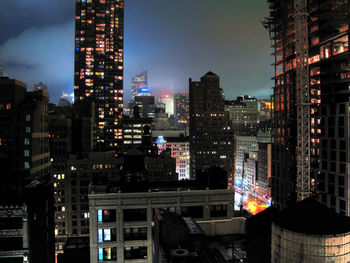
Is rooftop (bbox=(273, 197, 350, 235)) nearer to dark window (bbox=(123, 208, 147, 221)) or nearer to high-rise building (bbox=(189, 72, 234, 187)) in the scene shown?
dark window (bbox=(123, 208, 147, 221))

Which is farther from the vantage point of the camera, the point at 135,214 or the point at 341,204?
the point at 341,204

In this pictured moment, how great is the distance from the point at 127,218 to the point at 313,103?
174 ft

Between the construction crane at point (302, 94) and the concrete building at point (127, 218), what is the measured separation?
30.4 m

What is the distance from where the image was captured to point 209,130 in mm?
174000

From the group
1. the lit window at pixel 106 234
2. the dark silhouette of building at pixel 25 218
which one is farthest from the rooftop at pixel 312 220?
the dark silhouette of building at pixel 25 218

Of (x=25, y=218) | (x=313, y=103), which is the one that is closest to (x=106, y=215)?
(x=25, y=218)

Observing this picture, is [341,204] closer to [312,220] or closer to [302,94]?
[302,94]

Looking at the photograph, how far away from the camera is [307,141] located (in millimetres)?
70812

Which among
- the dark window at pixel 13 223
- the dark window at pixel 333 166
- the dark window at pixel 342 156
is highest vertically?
the dark window at pixel 342 156

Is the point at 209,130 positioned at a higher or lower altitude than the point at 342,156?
higher

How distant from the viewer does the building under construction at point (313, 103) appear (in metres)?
60.2

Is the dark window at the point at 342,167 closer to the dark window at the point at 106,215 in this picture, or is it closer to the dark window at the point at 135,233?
the dark window at the point at 135,233

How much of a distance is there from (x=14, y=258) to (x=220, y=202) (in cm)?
3545

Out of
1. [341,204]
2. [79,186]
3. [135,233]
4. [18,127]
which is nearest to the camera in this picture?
[135,233]
